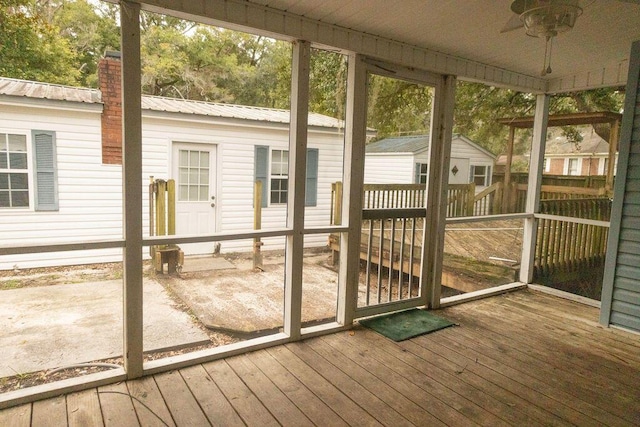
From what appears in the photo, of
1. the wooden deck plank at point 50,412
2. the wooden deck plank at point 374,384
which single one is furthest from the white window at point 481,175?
the wooden deck plank at point 50,412

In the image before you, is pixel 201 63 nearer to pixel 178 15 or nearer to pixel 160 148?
pixel 160 148

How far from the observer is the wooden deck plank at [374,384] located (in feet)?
6.79

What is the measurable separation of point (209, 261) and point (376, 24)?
4.46m

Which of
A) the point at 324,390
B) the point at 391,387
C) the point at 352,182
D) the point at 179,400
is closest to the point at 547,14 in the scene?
the point at 352,182

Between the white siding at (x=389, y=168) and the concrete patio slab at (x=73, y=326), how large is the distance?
2.17 meters

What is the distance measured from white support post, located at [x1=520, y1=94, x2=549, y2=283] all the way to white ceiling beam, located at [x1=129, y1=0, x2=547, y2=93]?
776 millimetres

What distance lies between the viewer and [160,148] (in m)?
5.51

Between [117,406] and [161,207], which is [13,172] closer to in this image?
[161,207]

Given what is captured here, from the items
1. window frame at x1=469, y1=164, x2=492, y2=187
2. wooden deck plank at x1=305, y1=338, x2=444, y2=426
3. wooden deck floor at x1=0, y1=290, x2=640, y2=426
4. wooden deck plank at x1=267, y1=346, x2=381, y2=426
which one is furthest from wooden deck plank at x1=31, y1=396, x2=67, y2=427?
window frame at x1=469, y1=164, x2=492, y2=187

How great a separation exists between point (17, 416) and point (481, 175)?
4.53 meters

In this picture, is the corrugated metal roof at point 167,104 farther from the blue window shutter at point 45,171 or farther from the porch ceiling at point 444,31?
the porch ceiling at point 444,31

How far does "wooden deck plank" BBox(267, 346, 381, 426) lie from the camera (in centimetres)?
204

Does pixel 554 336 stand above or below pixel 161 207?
below

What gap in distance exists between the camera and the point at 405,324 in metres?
3.35
